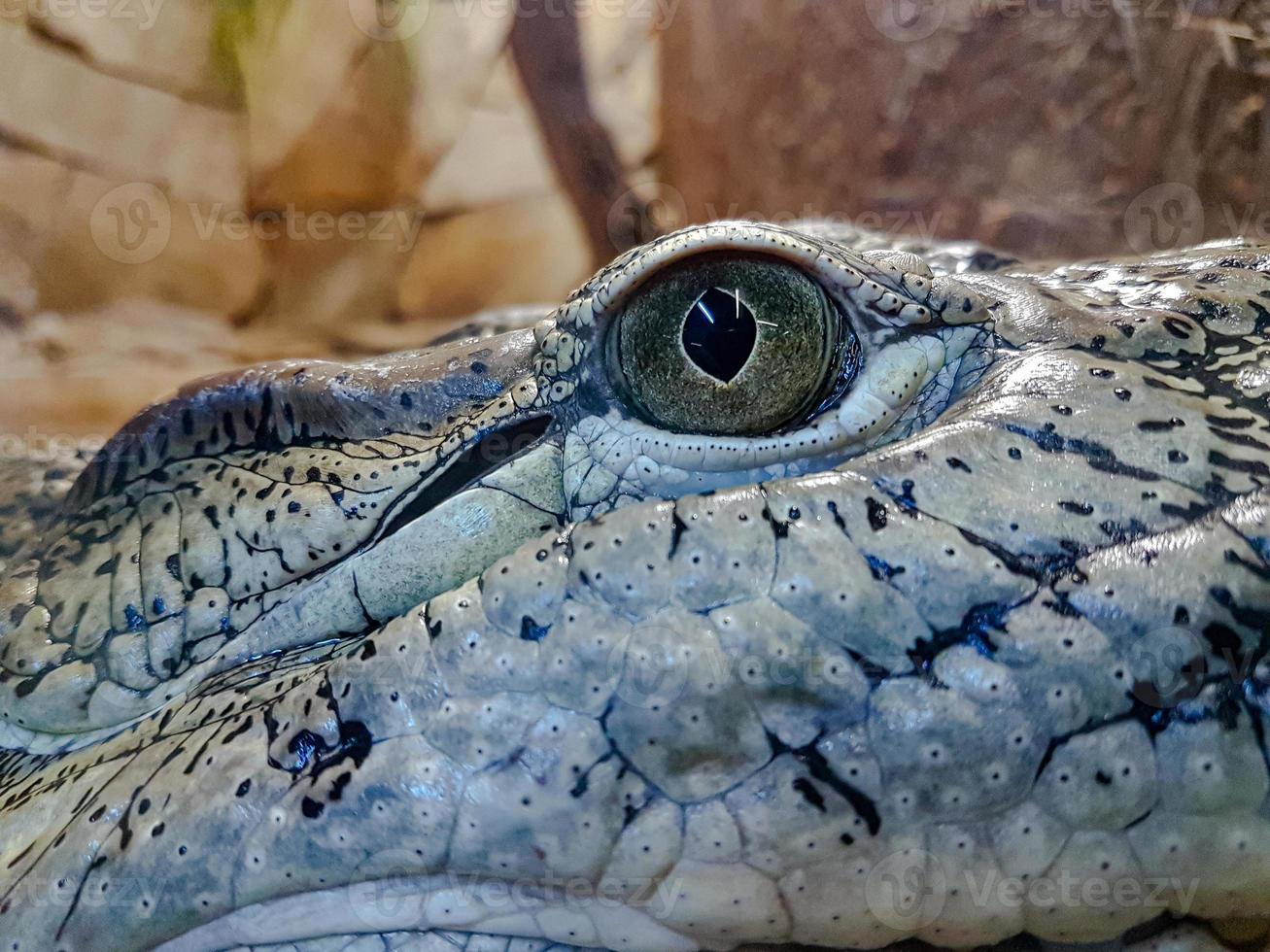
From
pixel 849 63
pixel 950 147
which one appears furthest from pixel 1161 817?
pixel 849 63

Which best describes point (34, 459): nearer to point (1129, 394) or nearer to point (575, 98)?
point (1129, 394)
